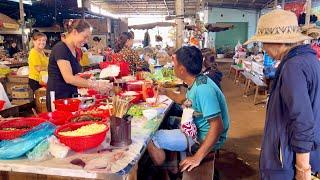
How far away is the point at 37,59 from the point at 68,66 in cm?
243

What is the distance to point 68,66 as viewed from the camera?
10.2 ft

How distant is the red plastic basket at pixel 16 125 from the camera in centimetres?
197

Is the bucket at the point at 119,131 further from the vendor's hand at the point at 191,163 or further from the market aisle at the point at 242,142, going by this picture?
the market aisle at the point at 242,142

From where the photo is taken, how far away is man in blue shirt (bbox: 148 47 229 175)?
241cm

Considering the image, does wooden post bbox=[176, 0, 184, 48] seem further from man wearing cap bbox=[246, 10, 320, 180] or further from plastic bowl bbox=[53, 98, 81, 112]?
man wearing cap bbox=[246, 10, 320, 180]

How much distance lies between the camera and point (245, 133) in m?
5.80

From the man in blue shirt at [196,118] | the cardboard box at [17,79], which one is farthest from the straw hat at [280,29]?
the cardboard box at [17,79]

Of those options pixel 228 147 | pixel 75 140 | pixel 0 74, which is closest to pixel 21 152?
pixel 75 140

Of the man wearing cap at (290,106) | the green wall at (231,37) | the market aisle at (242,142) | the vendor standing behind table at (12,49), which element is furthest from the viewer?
the green wall at (231,37)

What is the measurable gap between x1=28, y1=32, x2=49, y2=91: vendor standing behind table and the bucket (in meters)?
3.78

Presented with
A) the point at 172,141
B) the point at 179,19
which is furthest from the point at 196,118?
the point at 179,19

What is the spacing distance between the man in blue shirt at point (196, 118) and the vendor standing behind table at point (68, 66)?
2.80ft

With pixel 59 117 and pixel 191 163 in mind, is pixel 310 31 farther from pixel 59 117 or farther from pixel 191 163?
pixel 59 117

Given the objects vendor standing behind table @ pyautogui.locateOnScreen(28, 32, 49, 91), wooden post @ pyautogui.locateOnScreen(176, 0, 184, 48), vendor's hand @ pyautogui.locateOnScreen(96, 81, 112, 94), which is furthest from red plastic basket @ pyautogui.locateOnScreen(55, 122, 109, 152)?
wooden post @ pyautogui.locateOnScreen(176, 0, 184, 48)
